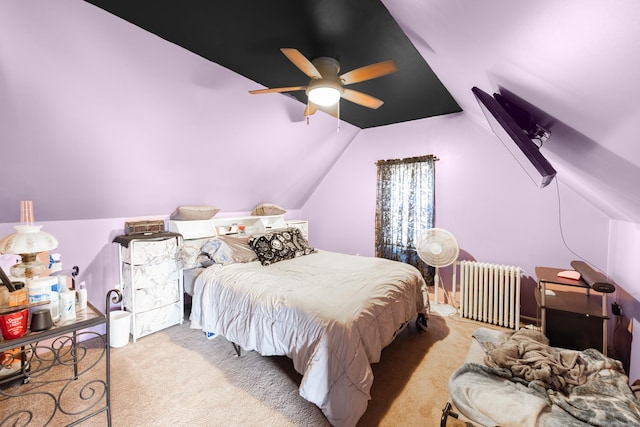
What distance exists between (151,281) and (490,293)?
13.2 feet

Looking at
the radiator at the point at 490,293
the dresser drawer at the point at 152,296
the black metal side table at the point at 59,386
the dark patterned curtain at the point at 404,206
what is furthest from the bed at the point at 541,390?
the dresser drawer at the point at 152,296

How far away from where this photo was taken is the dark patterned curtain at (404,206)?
3961mm

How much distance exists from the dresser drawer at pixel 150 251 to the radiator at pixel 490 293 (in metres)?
3.65

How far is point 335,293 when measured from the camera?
7.29 feet

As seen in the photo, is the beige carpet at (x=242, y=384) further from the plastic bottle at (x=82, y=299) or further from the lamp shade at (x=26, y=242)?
the lamp shade at (x=26, y=242)

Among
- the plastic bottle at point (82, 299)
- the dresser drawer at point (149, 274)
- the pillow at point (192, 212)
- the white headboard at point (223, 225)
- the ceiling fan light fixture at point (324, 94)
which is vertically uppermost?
the ceiling fan light fixture at point (324, 94)

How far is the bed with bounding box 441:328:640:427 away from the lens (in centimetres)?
144

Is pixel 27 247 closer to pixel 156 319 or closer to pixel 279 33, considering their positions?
pixel 156 319

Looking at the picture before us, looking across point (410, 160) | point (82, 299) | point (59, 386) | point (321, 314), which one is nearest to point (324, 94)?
point (321, 314)

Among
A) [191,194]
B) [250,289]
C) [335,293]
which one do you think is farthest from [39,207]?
[335,293]

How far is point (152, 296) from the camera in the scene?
2936mm

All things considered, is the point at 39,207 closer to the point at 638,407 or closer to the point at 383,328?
the point at 383,328

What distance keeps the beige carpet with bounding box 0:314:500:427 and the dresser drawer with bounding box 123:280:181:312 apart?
351mm

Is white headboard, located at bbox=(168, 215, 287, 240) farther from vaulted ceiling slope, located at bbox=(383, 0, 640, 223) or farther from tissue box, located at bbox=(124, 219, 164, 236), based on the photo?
vaulted ceiling slope, located at bbox=(383, 0, 640, 223)
